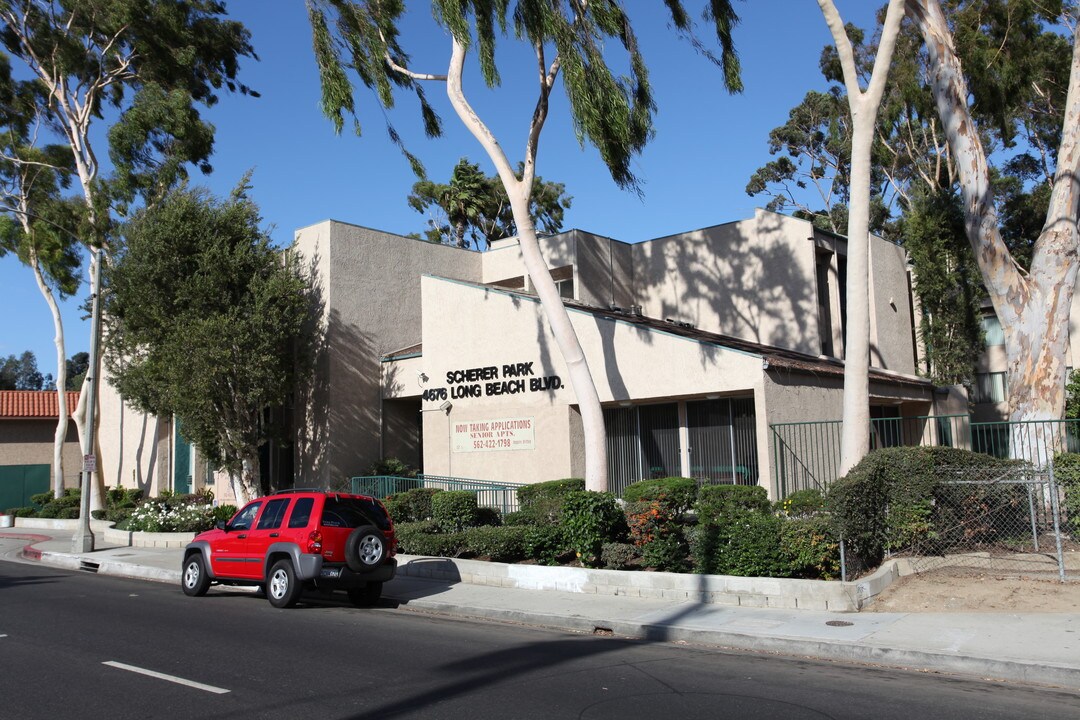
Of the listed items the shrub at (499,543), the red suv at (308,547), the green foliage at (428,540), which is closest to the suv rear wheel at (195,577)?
the red suv at (308,547)

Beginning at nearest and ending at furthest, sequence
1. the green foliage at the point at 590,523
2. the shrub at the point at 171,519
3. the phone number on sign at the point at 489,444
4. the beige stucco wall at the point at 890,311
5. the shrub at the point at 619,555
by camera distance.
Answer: the shrub at the point at 619,555, the green foliage at the point at 590,523, the phone number on sign at the point at 489,444, the shrub at the point at 171,519, the beige stucco wall at the point at 890,311

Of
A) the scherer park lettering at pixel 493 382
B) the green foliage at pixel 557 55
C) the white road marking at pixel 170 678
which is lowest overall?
the white road marking at pixel 170 678

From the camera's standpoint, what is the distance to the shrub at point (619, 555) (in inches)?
518

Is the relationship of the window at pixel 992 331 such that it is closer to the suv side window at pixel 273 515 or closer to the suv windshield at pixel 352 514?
the suv windshield at pixel 352 514

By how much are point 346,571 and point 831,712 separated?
7587 mm

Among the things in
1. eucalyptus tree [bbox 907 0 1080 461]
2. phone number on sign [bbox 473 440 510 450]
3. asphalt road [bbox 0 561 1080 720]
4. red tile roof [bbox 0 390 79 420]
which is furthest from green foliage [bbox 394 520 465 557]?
red tile roof [bbox 0 390 79 420]

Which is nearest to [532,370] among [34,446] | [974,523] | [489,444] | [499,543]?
[489,444]

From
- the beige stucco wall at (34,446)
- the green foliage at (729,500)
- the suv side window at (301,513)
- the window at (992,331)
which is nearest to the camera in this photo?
the suv side window at (301,513)

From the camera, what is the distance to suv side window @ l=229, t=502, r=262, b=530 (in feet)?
43.9

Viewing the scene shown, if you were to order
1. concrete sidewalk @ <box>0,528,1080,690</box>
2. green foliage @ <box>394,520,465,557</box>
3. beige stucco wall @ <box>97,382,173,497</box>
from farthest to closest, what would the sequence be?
beige stucco wall @ <box>97,382,173,497</box>
green foliage @ <box>394,520,465,557</box>
concrete sidewalk @ <box>0,528,1080,690</box>

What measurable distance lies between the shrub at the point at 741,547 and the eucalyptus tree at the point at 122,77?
2344cm

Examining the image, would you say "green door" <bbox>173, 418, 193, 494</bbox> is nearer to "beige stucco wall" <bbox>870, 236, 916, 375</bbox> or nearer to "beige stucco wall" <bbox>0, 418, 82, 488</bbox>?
"beige stucco wall" <bbox>0, 418, 82, 488</bbox>

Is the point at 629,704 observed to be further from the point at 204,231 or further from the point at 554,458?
the point at 204,231

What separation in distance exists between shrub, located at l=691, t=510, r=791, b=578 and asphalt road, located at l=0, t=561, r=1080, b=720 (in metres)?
2.68
